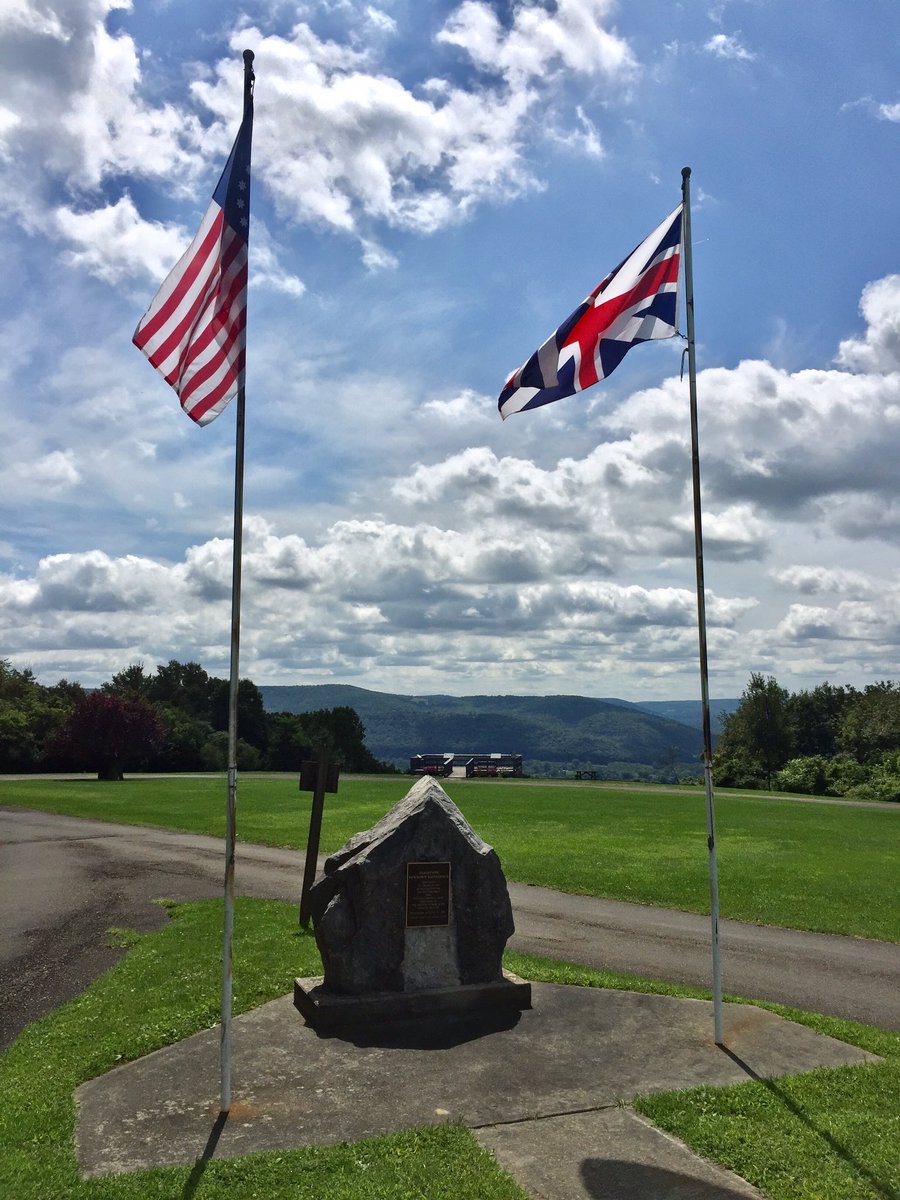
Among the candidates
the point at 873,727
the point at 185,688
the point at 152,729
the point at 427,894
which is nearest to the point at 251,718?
the point at 185,688

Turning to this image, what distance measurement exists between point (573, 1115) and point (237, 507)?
17.2 feet

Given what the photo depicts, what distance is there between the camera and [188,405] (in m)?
7.09

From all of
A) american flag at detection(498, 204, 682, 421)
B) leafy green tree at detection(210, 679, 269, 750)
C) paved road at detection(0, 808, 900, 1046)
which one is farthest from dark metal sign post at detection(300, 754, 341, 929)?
leafy green tree at detection(210, 679, 269, 750)

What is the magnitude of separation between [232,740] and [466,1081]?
10.8 ft

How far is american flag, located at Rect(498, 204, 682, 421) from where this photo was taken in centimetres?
832

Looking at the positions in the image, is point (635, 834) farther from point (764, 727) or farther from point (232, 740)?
point (764, 727)

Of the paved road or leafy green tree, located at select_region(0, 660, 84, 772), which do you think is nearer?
the paved road

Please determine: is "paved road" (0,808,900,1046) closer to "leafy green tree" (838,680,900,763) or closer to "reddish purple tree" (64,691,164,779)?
"reddish purple tree" (64,691,164,779)

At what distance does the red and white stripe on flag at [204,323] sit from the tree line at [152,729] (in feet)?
49.1

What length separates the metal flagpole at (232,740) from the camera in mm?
6383

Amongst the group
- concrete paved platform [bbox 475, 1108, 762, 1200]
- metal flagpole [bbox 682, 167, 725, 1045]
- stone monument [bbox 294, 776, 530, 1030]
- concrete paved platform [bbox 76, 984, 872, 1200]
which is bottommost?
concrete paved platform [bbox 76, 984, 872, 1200]

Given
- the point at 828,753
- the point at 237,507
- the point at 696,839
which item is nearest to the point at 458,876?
the point at 237,507

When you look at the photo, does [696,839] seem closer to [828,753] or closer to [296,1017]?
[296,1017]

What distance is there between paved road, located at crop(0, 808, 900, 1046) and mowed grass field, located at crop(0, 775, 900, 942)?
1.34 metres
